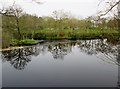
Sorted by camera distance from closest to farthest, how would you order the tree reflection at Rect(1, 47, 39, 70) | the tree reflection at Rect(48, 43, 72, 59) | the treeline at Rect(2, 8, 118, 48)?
the tree reflection at Rect(1, 47, 39, 70) → the tree reflection at Rect(48, 43, 72, 59) → the treeline at Rect(2, 8, 118, 48)

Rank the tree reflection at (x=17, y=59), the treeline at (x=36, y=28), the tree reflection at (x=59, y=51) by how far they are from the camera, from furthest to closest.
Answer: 1. the treeline at (x=36, y=28)
2. the tree reflection at (x=59, y=51)
3. the tree reflection at (x=17, y=59)

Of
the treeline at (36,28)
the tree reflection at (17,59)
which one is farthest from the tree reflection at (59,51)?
the treeline at (36,28)

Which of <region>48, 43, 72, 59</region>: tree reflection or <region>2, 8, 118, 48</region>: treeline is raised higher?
<region>2, 8, 118, 48</region>: treeline

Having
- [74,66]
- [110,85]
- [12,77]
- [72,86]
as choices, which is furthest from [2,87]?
[74,66]

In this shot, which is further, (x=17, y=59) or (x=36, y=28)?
(x=36, y=28)

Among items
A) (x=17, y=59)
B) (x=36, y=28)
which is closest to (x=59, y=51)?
(x=17, y=59)

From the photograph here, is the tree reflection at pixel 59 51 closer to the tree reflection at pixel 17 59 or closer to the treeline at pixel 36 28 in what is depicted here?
the tree reflection at pixel 17 59

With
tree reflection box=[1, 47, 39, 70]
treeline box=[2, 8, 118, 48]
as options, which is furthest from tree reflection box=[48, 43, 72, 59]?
treeline box=[2, 8, 118, 48]

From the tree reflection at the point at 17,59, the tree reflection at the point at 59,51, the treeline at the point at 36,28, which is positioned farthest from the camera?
the treeline at the point at 36,28

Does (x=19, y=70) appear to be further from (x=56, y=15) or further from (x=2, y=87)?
(x=56, y=15)

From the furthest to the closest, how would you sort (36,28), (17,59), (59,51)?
(36,28)
(59,51)
(17,59)

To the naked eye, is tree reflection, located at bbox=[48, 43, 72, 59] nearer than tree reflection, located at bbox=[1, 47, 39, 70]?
No

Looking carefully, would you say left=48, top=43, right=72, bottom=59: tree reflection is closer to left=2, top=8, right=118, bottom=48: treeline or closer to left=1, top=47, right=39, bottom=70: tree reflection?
left=1, top=47, right=39, bottom=70: tree reflection

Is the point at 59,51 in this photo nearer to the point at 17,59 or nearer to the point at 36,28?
the point at 17,59
